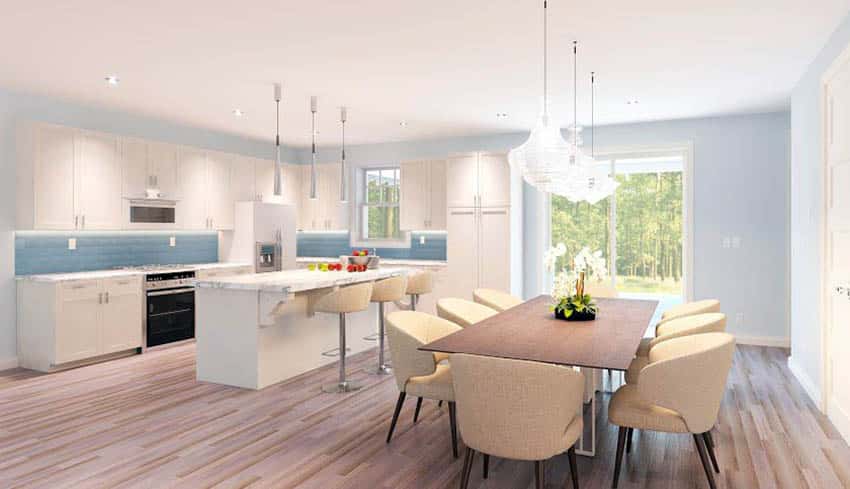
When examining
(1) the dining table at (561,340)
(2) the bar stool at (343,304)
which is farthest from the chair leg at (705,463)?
(2) the bar stool at (343,304)

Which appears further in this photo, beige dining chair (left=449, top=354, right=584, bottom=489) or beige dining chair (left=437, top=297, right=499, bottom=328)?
beige dining chair (left=437, top=297, right=499, bottom=328)

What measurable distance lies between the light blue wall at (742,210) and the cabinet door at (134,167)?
5.84 meters

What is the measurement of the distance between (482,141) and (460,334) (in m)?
5.18

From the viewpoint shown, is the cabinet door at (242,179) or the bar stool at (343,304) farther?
the cabinet door at (242,179)

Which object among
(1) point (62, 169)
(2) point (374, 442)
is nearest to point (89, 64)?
(1) point (62, 169)

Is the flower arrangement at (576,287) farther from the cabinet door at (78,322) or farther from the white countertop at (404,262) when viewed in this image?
the cabinet door at (78,322)

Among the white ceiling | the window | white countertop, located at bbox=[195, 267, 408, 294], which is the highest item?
the white ceiling

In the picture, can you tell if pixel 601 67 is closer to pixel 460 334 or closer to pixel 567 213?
pixel 460 334

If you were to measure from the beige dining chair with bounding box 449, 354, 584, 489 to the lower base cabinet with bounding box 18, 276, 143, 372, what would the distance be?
4.54m

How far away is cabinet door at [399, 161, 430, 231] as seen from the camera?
26.5 feet

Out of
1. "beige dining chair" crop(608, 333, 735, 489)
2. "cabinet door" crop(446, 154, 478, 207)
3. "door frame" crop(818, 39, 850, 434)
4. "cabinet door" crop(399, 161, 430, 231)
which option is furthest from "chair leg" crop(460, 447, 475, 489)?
"cabinet door" crop(399, 161, 430, 231)

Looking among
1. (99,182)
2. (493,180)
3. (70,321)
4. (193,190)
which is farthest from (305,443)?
(493,180)

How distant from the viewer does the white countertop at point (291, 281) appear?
465cm

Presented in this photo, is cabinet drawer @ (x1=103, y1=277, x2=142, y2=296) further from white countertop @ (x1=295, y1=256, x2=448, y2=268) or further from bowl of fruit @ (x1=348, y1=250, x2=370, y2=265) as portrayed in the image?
white countertop @ (x1=295, y1=256, x2=448, y2=268)
